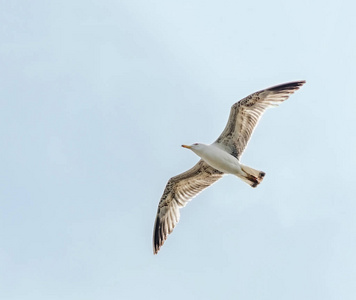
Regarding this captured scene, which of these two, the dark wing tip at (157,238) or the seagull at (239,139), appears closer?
the seagull at (239,139)

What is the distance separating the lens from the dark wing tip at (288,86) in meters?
17.1

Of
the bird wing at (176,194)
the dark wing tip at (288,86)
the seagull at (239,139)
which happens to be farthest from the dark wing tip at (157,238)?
the dark wing tip at (288,86)

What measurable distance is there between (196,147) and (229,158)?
0.94 m

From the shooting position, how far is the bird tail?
1686 cm

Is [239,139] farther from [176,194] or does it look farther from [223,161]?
[176,194]

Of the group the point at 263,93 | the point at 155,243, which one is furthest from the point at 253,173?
the point at 155,243

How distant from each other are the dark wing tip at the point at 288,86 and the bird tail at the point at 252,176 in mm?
2098

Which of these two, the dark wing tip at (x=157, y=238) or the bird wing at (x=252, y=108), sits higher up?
the bird wing at (x=252, y=108)

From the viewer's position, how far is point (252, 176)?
16.9 m

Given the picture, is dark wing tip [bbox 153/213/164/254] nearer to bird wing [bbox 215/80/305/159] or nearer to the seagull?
the seagull

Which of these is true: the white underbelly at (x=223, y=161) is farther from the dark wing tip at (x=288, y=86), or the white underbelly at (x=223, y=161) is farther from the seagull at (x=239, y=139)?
the dark wing tip at (x=288, y=86)

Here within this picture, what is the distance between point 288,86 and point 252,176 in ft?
8.05

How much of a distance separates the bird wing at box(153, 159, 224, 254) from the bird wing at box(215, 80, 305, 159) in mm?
1531

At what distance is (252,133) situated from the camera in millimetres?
17219
